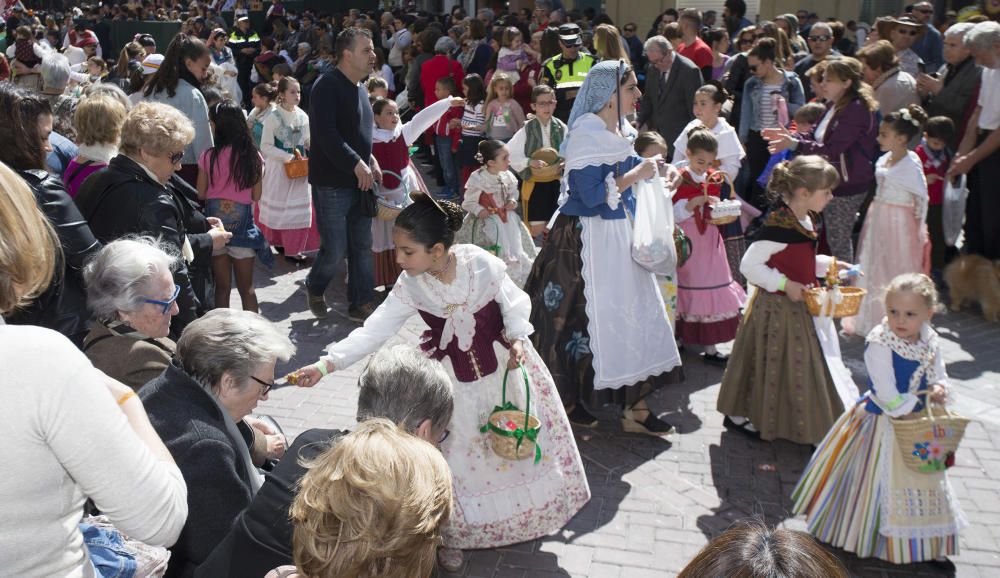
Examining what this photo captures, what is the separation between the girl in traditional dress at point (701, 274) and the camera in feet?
20.9

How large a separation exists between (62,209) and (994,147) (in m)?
6.94

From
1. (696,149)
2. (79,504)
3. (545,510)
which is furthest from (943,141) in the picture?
(79,504)

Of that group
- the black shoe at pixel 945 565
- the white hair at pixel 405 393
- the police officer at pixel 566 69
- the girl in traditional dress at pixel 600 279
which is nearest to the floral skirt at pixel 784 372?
the girl in traditional dress at pixel 600 279

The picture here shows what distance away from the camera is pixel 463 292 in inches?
163

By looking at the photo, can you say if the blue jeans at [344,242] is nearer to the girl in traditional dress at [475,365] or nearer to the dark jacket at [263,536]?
the girl in traditional dress at [475,365]

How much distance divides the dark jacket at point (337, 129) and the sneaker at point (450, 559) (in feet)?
11.4

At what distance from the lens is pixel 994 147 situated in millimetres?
7559

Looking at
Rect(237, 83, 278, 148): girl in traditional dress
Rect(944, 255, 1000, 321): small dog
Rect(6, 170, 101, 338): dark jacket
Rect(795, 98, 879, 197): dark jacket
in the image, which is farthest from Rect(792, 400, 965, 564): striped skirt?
Rect(237, 83, 278, 148): girl in traditional dress

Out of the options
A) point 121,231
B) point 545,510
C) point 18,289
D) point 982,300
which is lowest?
point 982,300

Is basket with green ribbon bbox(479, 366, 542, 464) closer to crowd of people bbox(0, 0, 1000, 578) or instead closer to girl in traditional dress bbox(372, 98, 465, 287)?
crowd of people bbox(0, 0, 1000, 578)

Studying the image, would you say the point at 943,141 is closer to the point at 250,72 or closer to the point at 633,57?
the point at 633,57

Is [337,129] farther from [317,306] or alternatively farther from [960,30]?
[960,30]

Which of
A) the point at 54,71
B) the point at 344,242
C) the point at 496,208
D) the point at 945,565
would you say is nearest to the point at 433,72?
the point at 54,71

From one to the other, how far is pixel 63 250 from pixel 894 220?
5.69 metres
